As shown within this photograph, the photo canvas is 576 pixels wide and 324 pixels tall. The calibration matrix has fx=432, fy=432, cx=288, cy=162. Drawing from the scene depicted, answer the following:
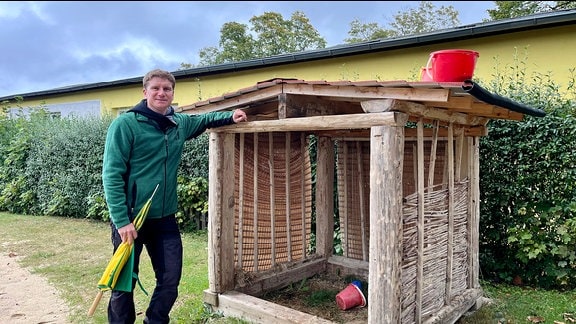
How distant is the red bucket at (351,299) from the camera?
420cm

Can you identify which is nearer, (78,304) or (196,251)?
(78,304)

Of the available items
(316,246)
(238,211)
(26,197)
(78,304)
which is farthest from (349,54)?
(26,197)

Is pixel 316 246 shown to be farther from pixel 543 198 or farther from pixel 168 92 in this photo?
pixel 168 92

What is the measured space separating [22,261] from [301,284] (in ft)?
13.4

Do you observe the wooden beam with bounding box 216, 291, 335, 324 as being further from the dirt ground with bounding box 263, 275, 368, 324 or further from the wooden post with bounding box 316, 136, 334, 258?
the wooden post with bounding box 316, 136, 334, 258

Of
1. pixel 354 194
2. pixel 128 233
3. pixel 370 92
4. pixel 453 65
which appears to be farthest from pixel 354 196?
pixel 128 233

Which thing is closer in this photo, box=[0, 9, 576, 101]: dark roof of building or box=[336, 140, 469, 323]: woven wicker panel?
box=[336, 140, 469, 323]: woven wicker panel

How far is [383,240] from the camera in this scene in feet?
9.69

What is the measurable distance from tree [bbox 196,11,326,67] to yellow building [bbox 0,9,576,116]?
1294cm

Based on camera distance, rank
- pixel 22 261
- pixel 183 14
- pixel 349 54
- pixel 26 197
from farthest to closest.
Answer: pixel 26 197
pixel 349 54
pixel 22 261
pixel 183 14

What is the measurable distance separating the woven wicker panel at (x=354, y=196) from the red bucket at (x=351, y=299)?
40.1 inches

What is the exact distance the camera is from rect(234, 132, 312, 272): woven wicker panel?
448 centimetres

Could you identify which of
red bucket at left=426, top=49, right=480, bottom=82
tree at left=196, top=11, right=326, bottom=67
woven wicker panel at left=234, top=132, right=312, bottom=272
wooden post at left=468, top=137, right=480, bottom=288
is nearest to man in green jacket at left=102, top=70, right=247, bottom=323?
woven wicker panel at left=234, top=132, right=312, bottom=272

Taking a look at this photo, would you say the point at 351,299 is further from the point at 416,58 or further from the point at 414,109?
the point at 416,58
